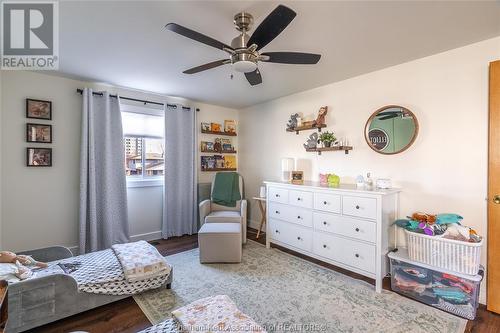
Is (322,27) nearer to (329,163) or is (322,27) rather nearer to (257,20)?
(257,20)

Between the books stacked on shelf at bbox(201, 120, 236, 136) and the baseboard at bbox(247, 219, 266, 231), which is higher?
the books stacked on shelf at bbox(201, 120, 236, 136)

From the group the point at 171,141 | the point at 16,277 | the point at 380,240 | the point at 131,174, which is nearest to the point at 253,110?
the point at 171,141

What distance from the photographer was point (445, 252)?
2031 millimetres

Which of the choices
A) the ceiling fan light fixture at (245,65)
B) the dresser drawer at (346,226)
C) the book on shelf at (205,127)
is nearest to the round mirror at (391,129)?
the dresser drawer at (346,226)

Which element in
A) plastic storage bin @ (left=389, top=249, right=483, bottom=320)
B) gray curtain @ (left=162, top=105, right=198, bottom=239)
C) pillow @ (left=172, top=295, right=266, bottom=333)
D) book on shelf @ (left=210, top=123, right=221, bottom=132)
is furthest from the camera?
book on shelf @ (left=210, top=123, right=221, bottom=132)

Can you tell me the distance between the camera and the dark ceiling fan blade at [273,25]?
1.27 meters

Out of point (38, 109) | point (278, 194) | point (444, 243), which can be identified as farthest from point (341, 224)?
point (38, 109)

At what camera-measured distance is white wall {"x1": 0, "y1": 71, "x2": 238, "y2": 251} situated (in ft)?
8.86

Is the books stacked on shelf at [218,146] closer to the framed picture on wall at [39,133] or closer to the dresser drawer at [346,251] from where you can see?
the framed picture on wall at [39,133]

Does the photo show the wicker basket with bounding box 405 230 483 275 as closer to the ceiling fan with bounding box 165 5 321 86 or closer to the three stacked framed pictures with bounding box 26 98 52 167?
the ceiling fan with bounding box 165 5 321 86

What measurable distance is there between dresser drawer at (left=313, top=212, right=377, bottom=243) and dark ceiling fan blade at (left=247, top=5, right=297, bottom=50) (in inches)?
78.4

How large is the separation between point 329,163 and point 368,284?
1565 millimetres

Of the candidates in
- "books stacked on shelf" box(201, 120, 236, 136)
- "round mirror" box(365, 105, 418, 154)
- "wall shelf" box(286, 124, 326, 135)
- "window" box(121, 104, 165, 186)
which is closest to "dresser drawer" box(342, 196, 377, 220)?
"round mirror" box(365, 105, 418, 154)

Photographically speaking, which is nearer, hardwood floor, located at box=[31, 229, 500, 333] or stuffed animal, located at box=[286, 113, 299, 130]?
hardwood floor, located at box=[31, 229, 500, 333]
